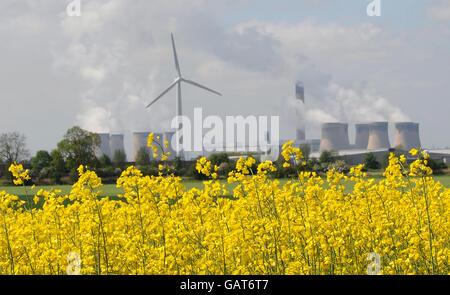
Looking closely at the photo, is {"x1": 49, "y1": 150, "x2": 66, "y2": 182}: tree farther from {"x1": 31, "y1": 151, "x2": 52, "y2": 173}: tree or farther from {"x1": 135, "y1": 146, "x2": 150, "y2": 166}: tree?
{"x1": 135, "y1": 146, "x2": 150, "y2": 166}: tree

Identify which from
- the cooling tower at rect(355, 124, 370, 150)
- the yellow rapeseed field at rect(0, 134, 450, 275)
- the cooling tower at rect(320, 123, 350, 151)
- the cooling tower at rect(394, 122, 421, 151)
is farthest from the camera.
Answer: the cooling tower at rect(355, 124, 370, 150)


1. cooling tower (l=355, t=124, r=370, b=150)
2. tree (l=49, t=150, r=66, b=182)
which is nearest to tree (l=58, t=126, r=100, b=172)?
tree (l=49, t=150, r=66, b=182)

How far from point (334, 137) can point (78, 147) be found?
252 feet

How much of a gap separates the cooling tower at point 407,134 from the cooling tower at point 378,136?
2.55m

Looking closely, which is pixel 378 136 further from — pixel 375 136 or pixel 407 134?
pixel 407 134

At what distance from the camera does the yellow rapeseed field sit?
4723 millimetres

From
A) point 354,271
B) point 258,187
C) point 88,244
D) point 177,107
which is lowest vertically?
point 354,271

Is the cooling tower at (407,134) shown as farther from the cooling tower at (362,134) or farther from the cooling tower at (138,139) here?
the cooling tower at (138,139)

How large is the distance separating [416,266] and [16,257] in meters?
4.01

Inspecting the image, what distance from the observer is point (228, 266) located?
4.94 metres

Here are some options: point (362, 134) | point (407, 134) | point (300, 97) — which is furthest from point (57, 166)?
point (300, 97)

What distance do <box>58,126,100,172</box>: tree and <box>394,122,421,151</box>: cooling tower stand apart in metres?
83.6

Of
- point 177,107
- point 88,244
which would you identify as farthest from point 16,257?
point 177,107
